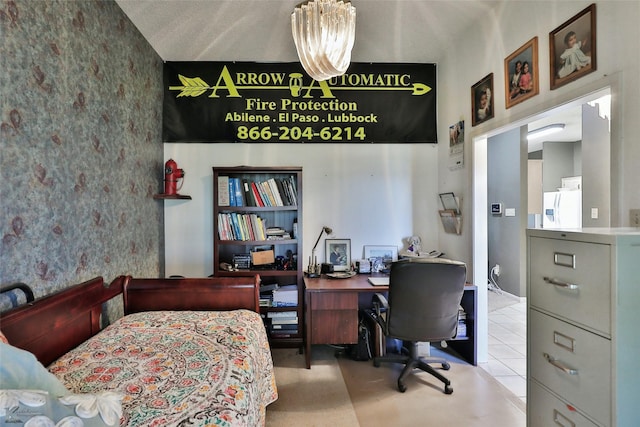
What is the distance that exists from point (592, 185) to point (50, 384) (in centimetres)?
449

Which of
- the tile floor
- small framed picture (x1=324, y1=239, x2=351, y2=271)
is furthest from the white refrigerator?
small framed picture (x1=324, y1=239, x2=351, y2=271)

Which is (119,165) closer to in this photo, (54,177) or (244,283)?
(54,177)

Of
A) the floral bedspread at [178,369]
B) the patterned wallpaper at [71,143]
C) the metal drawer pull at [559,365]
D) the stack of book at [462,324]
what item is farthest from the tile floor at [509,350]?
the patterned wallpaper at [71,143]

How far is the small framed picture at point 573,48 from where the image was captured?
1456 millimetres

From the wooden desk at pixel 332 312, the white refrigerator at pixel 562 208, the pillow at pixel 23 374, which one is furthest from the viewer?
the white refrigerator at pixel 562 208

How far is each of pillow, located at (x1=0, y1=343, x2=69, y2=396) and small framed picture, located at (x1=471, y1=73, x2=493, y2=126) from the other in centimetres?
279

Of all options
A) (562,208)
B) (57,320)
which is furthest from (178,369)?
(562,208)

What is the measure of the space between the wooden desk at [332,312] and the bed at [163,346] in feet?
1.73

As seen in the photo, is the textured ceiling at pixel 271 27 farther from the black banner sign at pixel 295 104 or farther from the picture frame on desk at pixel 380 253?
the picture frame on desk at pixel 380 253

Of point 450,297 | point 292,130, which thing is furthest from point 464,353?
point 292,130

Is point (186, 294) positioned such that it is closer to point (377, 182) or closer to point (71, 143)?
point (71, 143)

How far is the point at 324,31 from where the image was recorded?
163cm

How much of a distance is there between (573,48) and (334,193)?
79.3 inches

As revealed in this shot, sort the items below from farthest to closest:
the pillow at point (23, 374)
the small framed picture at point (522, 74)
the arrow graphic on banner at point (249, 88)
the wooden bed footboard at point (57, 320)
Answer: the arrow graphic on banner at point (249, 88), the small framed picture at point (522, 74), the wooden bed footboard at point (57, 320), the pillow at point (23, 374)
